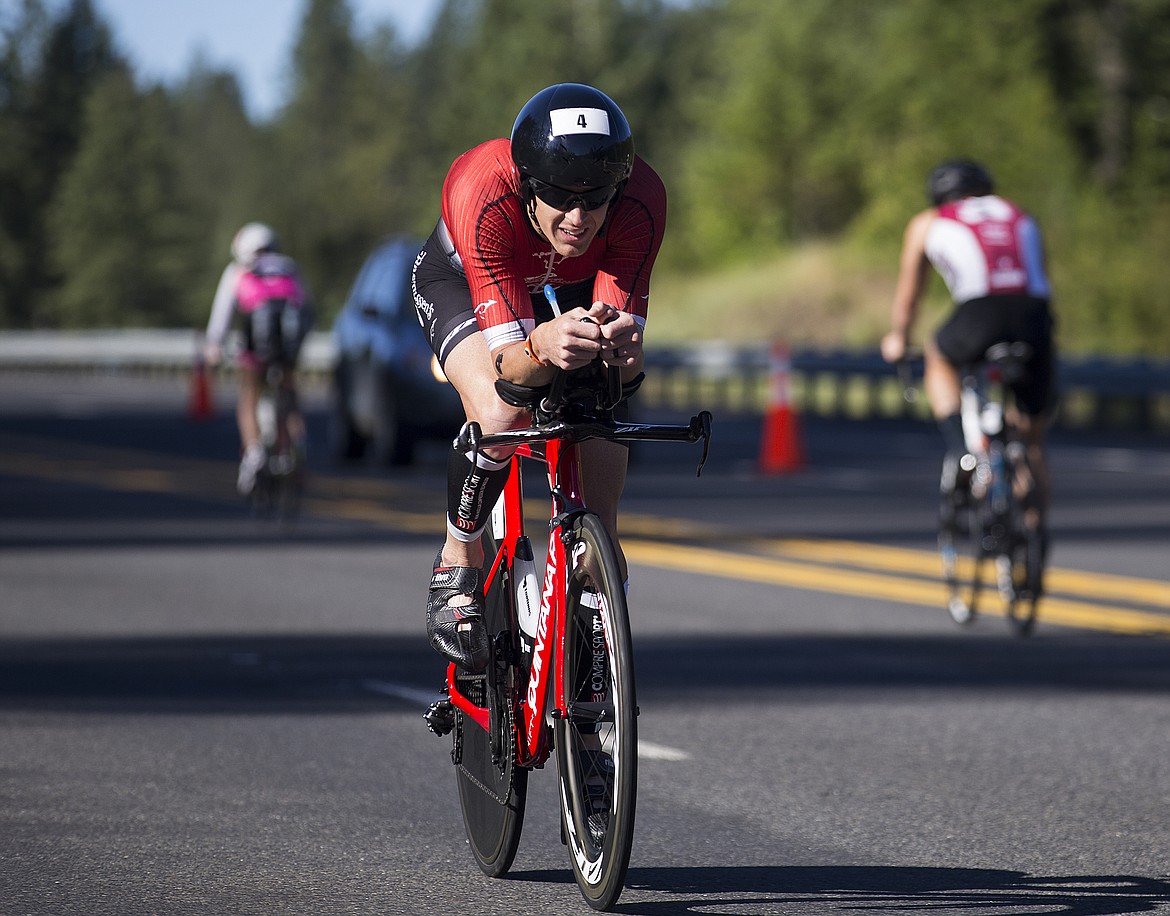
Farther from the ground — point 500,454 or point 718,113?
point 718,113

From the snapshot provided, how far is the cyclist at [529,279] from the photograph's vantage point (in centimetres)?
502

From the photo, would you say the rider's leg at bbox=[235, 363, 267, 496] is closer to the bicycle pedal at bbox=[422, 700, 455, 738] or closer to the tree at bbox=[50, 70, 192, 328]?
the bicycle pedal at bbox=[422, 700, 455, 738]

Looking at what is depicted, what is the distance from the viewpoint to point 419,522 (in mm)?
15258

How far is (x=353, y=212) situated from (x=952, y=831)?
294ft

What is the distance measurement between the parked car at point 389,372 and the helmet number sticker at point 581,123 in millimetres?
13509

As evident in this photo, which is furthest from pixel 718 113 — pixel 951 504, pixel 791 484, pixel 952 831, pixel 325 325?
pixel 952 831

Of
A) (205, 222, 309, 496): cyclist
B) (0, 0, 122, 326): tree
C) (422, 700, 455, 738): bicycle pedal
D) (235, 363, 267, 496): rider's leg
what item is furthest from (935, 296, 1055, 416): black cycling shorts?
(0, 0, 122, 326): tree

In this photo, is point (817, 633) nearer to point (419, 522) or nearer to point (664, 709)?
point (664, 709)

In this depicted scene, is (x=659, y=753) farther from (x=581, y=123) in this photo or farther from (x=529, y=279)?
(x=581, y=123)

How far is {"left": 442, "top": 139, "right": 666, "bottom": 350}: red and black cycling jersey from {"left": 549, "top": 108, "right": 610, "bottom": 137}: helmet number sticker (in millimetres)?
270

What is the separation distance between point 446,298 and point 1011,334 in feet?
15.6

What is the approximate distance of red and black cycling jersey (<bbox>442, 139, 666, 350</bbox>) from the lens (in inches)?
207

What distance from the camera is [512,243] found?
17.4 ft

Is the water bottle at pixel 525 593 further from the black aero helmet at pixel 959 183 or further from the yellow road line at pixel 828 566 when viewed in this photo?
the yellow road line at pixel 828 566
